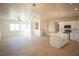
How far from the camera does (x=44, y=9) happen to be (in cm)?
299

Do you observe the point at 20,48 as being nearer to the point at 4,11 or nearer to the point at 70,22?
the point at 4,11

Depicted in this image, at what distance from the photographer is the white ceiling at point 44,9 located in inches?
116

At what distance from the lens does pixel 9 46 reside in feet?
9.80

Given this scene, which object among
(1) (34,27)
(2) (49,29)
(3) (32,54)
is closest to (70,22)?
(2) (49,29)

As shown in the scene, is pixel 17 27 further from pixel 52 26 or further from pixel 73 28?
pixel 73 28

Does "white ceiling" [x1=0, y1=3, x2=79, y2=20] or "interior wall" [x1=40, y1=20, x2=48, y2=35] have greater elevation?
"white ceiling" [x1=0, y1=3, x2=79, y2=20]

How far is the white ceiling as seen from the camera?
9.69 feet

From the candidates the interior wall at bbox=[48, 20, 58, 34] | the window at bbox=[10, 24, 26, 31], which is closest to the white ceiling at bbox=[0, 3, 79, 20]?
the interior wall at bbox=[48, 20, 58, 34]

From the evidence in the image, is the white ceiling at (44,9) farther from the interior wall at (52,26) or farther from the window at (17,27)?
the window at (17,27)

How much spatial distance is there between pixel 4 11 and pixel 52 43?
1206 millimetres

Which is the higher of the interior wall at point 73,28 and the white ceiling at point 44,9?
the white ceiling at point 44,9

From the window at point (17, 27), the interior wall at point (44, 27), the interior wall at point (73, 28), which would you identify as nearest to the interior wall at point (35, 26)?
the interior wall at point (44, 27)

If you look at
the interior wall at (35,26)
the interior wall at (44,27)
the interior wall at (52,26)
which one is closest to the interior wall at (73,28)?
the interior wall at (52,26)

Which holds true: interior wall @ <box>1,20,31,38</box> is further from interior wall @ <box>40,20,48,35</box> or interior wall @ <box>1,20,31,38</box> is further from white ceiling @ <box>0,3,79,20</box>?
interior wall @ <box>40,20,48,35</box>
